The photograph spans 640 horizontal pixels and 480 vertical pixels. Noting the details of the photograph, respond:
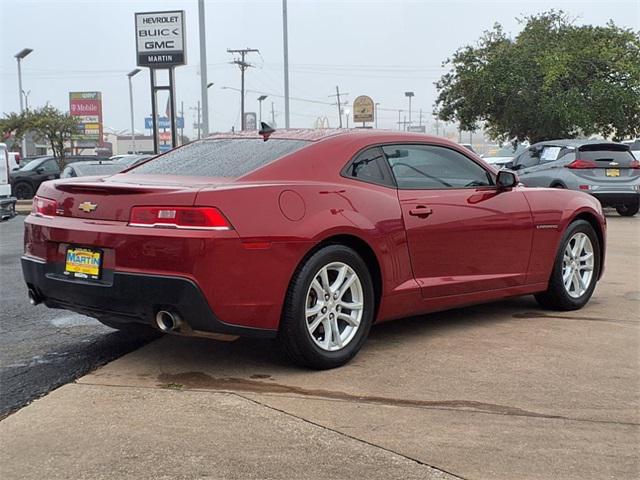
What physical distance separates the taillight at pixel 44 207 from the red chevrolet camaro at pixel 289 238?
0.01 m

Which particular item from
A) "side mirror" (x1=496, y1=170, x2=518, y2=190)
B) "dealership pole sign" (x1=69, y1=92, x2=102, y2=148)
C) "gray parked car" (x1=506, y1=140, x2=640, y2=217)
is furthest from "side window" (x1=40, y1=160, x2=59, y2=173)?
"dealership pole sign" (x1=69, y1=92, x2=102, y2=148)

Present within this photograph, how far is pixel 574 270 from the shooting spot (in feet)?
19.6

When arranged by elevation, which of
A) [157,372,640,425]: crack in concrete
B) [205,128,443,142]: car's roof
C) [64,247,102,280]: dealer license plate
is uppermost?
[205,128,443,142]: car's roof

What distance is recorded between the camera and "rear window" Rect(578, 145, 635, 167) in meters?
13.7

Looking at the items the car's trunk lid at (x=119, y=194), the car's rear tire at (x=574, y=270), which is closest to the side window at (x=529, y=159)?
the car's rear tire at (x=574, y=270)

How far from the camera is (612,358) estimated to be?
4.53 meters

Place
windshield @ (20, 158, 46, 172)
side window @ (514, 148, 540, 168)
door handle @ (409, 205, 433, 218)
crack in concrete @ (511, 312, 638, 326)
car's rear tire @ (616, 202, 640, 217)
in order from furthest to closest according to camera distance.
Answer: windshield @ (20, 158, 46, 172)
side window @ (514, 148, 540, 168)
car's rear tire @ (616, 202, 640, 217)
crack in concrete @ (511, 312, 638, 326)
door handle @ (409, 205, 433, 218)

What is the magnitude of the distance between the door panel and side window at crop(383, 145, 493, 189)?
74 mm

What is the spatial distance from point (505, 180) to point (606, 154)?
9.45 m

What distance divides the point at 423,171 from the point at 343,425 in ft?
7.18

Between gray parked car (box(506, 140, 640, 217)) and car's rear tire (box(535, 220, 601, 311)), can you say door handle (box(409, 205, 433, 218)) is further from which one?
gray parked car (box(506, 140, 640, 217))

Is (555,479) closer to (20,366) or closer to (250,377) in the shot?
(250,377)

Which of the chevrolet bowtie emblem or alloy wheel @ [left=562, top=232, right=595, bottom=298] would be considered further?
alloy wheel @ [left=562, top=232, right=595, bottom=298]

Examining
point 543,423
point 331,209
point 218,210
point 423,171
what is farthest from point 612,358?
point 218,210
